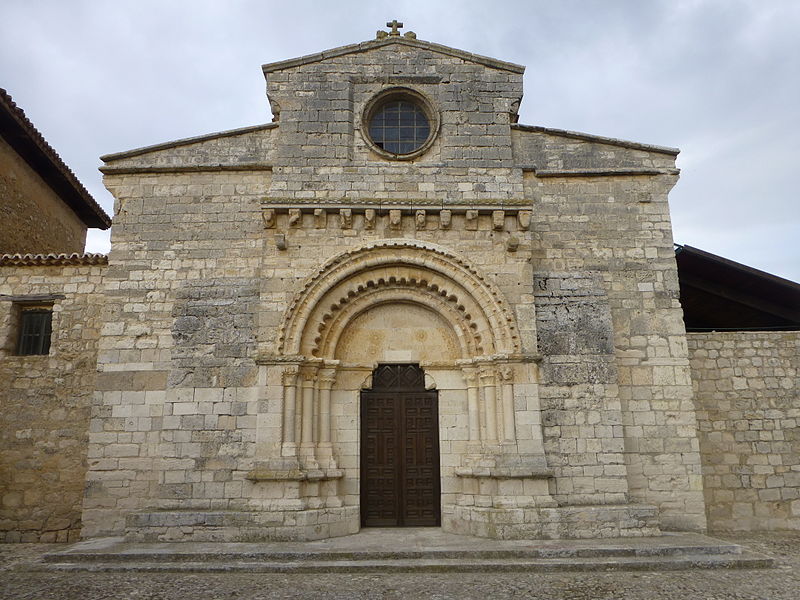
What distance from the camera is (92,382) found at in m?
9.59

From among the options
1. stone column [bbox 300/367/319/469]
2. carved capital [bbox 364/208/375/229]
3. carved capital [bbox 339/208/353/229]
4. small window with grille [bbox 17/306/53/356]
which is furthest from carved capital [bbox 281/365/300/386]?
small window with grille [bbox 17/306/53/356]

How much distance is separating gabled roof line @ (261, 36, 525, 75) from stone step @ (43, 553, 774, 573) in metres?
7.85

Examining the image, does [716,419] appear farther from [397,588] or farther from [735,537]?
[397,588]

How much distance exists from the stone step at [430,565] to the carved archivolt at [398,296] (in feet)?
9.95

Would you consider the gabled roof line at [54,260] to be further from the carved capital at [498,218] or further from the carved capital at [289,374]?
the carved capital at [498,218]

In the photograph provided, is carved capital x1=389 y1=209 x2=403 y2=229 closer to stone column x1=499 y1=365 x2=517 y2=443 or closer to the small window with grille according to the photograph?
stone column x1=499 y1=365 x2=517 y2=443

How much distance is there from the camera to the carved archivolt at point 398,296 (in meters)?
9.13

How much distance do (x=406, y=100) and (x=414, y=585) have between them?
7.88 m

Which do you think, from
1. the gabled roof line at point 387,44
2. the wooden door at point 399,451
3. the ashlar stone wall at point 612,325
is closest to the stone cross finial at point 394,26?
the gabled roof line at point 387,44

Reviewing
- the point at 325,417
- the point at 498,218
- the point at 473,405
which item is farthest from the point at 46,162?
the point at 473,405

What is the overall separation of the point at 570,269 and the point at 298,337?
4545 millimetres

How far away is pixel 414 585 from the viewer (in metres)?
6.61

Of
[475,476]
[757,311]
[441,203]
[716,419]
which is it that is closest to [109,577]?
[475,476]

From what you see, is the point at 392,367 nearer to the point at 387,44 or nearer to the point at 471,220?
the point at 471,220
